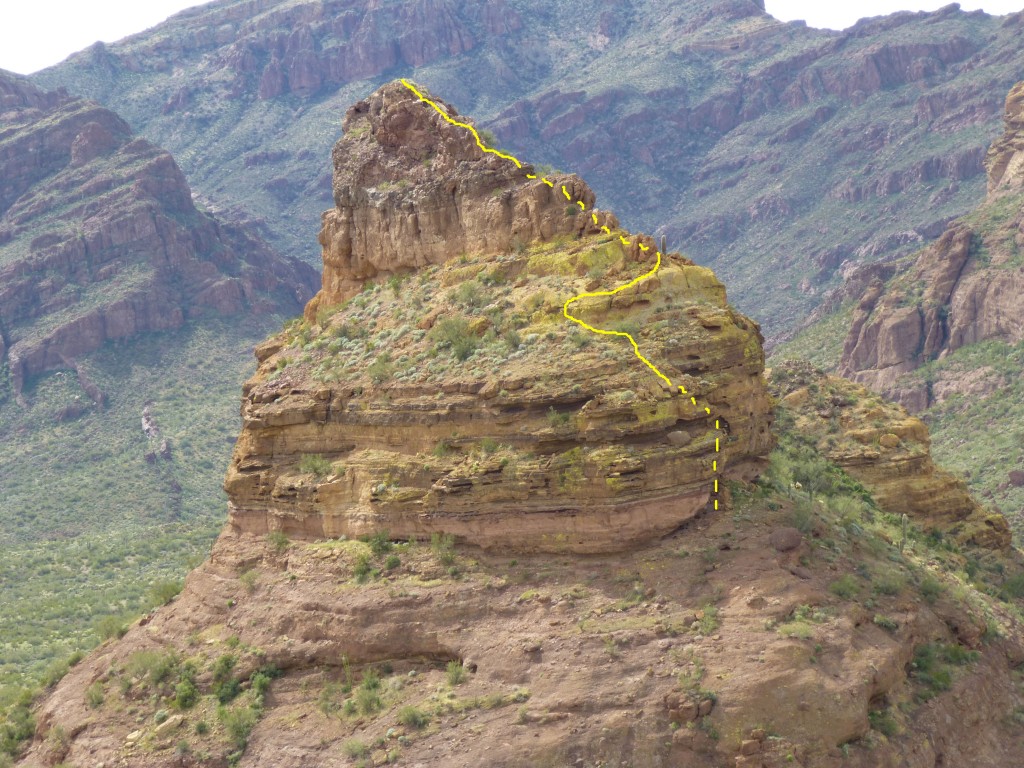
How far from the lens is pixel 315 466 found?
149ft

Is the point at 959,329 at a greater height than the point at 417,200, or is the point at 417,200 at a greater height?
the point at 417,200

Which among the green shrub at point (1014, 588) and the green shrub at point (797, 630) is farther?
the green shrub at point (1014, 588)

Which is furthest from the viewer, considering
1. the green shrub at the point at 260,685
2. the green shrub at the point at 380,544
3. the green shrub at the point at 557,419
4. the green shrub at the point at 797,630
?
the green shrub at the point at 380,544

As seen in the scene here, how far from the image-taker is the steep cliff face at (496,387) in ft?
132

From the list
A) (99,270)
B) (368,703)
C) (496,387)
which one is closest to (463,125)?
(496,387)

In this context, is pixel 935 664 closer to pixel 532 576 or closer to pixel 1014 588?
pixel 532 576

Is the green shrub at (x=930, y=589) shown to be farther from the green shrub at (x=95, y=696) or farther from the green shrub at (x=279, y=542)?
the green shrub at (x=95, y=696)

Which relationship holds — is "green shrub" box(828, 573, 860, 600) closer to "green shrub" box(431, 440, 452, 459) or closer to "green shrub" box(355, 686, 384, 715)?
"green shrub" box(431, 440, 452, 459)

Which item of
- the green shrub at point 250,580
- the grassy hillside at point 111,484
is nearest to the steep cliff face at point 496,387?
the green shrub at point 250,580

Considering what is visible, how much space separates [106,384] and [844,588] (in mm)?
136404

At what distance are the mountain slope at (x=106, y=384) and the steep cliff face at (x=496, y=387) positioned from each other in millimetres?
41232

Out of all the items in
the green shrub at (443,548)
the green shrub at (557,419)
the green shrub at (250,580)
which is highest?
the green shrub at (557,419)

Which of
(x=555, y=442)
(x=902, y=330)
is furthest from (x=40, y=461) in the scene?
(x=555, y=442)

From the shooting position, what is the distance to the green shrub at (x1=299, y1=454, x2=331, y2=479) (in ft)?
148
